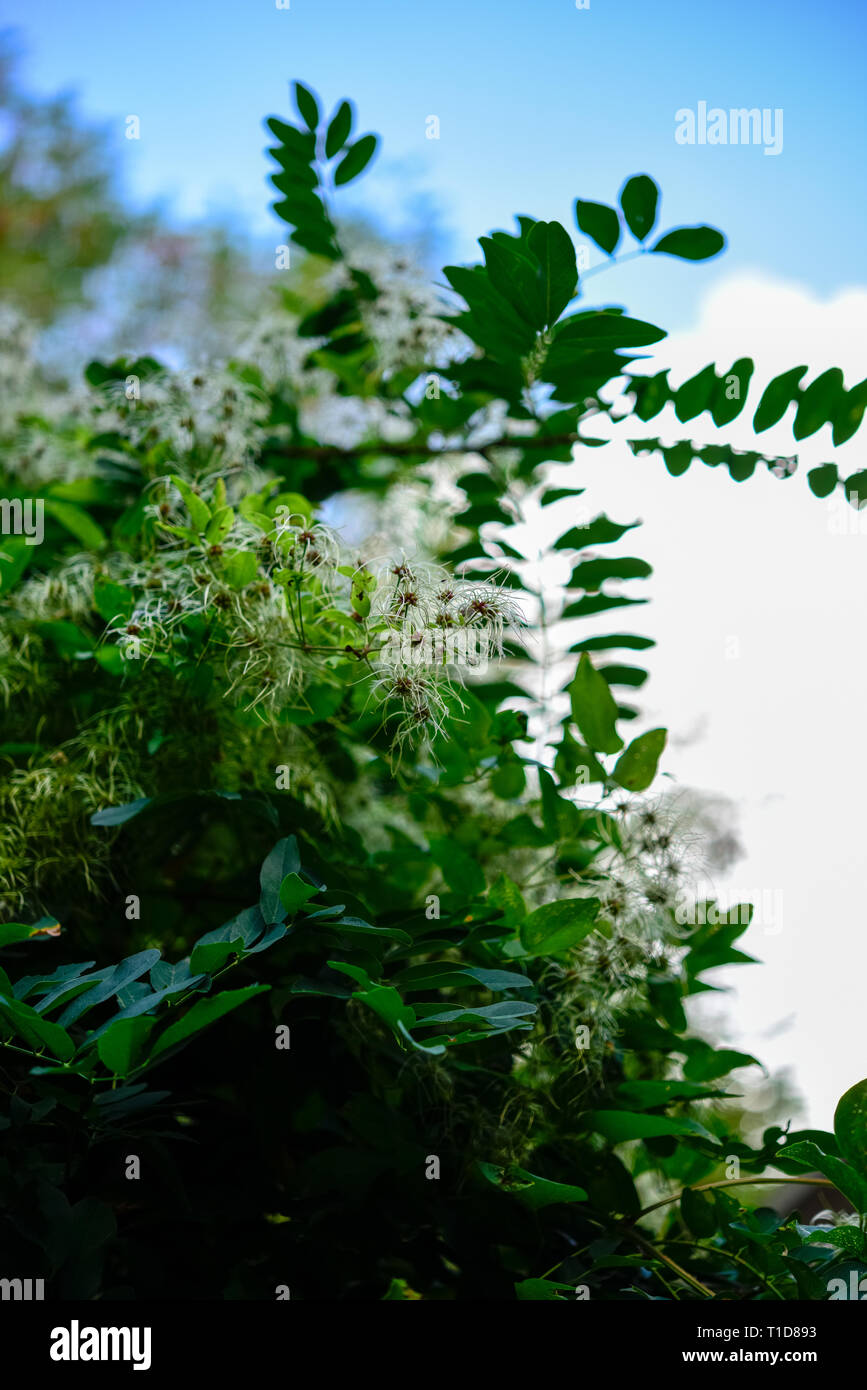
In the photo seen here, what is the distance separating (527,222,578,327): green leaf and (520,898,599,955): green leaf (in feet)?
1.00

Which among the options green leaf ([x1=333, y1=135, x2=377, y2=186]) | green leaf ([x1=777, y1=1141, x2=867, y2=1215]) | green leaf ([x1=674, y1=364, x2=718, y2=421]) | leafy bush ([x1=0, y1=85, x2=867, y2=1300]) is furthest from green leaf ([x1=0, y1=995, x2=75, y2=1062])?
green leaf ([x1=333, y1=135, x2=377, y2=186])

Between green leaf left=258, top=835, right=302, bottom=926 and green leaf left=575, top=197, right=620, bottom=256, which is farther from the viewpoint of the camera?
green leaf left=575, top=197, right=620, bottom=256

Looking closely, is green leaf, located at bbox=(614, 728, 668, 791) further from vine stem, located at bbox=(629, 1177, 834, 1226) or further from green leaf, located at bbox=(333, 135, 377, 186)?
green leaf, located at bbox=(333, 135, 377, 186)

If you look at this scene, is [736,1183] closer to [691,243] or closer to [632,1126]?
[632,1126]

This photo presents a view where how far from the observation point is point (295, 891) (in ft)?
1.33

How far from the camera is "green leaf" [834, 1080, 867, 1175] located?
456 mm

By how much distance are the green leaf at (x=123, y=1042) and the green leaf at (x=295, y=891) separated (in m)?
0.07

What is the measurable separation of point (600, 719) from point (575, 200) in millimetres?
295

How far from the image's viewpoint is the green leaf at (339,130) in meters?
0.72

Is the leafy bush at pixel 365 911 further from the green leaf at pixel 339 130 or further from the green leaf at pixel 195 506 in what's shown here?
the green leaf at pixel 339 130

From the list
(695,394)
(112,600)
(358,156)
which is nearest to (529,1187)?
(112,600)

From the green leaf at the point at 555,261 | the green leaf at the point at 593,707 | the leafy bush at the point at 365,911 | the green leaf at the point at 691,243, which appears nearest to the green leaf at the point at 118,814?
the leafy bush at the point at 365,911

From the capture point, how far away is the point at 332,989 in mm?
428
